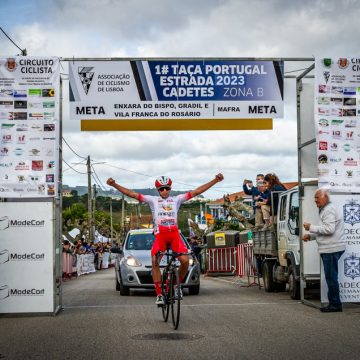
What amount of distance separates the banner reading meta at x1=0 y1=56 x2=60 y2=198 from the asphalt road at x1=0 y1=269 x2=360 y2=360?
7.39 feet

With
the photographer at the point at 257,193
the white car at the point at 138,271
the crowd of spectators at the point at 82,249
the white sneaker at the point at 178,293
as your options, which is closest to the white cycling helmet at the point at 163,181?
the white sneaker at the point at 178,293

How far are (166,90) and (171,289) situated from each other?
4661 millimetres

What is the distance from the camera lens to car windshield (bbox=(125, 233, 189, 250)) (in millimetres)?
18375

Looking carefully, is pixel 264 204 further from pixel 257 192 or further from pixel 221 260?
pixel 221 260

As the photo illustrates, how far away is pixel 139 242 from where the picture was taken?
18594mm

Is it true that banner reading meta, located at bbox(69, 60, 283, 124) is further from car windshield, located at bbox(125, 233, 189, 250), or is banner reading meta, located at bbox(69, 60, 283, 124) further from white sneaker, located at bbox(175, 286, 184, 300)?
car windshield, located at bbox(125, 233, 189, 250)

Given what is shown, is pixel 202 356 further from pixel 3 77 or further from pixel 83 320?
pixel 3 77

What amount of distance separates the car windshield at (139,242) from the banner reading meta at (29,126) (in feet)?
20.2

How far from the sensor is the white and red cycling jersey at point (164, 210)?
35.7 feet

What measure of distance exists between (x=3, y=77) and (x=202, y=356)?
22.9 ft

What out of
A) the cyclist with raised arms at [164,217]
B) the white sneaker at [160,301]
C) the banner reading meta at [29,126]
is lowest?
the white sneaker at [160,301]

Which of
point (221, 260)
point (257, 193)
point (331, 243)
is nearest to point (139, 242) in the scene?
point (257, 193)

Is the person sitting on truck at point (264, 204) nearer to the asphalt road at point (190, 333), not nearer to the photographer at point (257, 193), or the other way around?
the photographer at point (257, 193)

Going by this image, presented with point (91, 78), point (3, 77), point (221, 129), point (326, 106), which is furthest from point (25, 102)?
point (326, 106)
